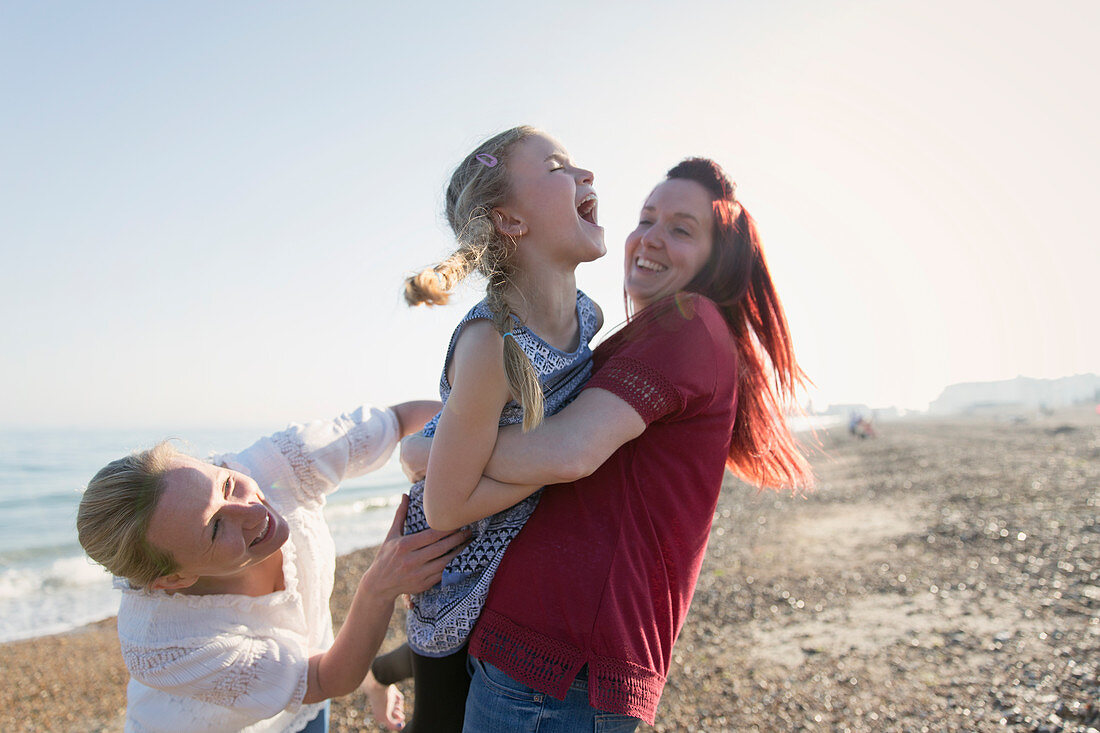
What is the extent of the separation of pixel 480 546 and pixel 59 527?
21239mm

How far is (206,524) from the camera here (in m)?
2.24

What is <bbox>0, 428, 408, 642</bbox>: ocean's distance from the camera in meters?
9.96

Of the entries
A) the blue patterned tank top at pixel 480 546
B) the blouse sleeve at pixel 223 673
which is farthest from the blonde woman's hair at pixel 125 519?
the blue patterned tank top at pixel 480 546

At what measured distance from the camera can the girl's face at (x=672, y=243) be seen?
8.33ft

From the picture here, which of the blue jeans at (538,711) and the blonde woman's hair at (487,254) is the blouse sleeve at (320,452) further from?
the blue jeans at (538,711)

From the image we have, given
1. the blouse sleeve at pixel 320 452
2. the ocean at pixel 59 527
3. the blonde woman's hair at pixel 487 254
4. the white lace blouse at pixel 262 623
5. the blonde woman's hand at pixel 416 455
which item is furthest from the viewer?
the ocean at pixel 59 527

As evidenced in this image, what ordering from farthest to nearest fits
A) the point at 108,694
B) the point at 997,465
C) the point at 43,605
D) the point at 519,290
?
the point at 997,465
the point at 43,605
the point at 108,694
the point at 519,290

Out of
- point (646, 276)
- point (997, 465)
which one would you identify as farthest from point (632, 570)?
point (997, 465)

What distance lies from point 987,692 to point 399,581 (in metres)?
4.82

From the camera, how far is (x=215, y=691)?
226 centimetres

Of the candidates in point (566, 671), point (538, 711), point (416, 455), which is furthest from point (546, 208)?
point (538, 711)

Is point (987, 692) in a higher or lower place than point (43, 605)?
higher

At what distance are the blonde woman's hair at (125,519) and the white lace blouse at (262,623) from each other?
213 mm

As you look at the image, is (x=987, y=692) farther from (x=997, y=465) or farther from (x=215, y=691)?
(x=997, y=465)
